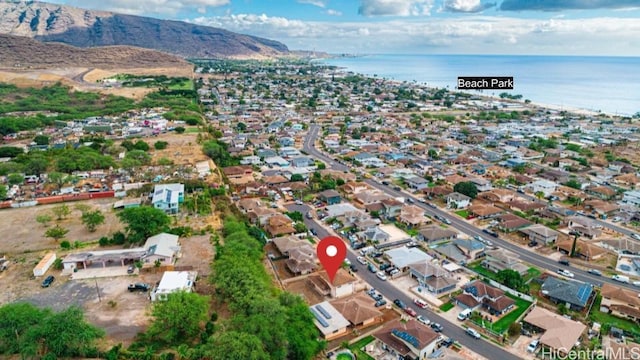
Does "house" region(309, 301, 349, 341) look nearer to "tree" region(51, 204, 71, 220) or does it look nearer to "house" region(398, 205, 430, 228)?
"house" region(398, 205, 430, 228)

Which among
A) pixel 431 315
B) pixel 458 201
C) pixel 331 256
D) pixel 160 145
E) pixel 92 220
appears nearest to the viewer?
pixel 431 315

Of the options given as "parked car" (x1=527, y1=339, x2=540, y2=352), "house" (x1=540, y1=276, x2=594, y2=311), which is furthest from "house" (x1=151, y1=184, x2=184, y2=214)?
"house" (x1=540, y1=276, x2=594, y2=311)

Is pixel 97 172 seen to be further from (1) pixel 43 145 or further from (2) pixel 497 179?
(2) pixel 497 179

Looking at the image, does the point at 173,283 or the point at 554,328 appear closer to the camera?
the point at 554,328

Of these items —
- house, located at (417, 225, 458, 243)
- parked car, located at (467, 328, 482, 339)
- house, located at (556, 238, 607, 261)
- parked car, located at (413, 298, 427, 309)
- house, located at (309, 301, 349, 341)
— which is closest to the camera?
house, located at (309, 301, 349, 341)

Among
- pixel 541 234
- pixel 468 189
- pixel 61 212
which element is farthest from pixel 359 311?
pixel 61 212

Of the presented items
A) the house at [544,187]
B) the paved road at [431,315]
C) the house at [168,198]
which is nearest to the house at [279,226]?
the paved road at [431,315]

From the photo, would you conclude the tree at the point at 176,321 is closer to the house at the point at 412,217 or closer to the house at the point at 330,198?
the house at the point at 412,217

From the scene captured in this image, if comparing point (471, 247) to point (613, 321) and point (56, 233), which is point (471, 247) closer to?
point (613, 321)
